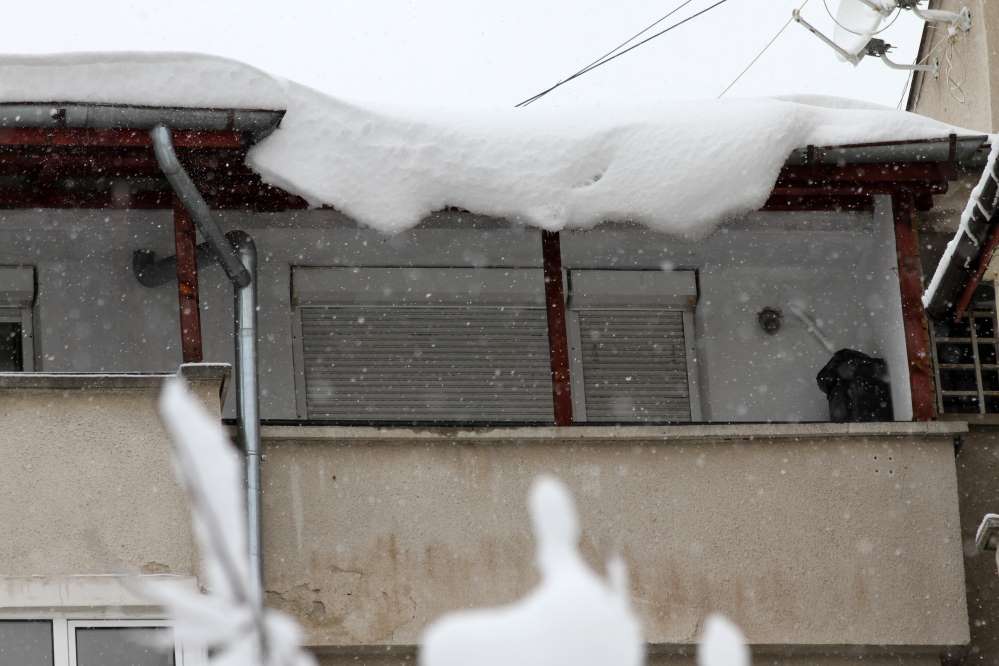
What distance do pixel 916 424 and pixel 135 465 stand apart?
3.85 metres

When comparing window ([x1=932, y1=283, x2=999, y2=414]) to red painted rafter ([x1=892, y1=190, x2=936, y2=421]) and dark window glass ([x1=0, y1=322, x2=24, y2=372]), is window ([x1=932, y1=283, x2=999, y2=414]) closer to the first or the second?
red painted rafter ([x1=892, y1=190, x2=936, y2=421])

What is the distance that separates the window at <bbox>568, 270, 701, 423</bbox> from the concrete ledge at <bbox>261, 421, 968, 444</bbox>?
5.47ft

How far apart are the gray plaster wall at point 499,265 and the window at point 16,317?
7 cm

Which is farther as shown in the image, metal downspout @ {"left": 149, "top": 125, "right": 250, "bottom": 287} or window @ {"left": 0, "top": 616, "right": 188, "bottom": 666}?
metal downspout @ {"left": 149, "top": 125, "right": 250, "bottom": 287}

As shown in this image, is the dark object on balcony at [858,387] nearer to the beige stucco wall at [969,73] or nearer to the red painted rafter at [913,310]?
the red painted rafter at [913,310]

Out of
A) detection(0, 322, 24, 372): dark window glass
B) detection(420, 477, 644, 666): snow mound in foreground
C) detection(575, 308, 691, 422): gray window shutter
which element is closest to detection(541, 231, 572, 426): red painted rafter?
detection(575, 308, 691, 422): gray window shutter

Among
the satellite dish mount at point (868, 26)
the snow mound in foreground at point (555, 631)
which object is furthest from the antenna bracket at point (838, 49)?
the snow mound in foreground at point (555, 631)

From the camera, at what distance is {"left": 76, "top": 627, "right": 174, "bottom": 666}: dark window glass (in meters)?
6.72

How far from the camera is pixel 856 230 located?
948cm

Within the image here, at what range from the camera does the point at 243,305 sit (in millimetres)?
7957

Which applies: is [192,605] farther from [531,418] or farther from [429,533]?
[531,418]

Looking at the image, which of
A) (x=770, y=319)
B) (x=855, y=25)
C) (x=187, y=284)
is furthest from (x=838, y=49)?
(x=187, y=284)

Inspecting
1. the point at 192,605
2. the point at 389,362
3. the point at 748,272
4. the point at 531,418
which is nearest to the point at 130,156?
the point at 389,362

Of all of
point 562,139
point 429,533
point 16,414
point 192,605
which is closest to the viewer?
point 192,605
